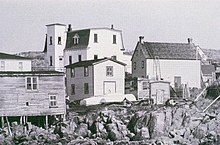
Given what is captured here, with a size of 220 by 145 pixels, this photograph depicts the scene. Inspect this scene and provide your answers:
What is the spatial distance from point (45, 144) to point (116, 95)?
5.97 metres

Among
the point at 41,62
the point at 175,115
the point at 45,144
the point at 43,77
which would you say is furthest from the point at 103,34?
the point at 45,144

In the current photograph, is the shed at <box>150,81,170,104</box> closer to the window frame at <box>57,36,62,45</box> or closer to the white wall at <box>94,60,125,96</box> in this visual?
the white wall at <box>94,60,125,96</box>

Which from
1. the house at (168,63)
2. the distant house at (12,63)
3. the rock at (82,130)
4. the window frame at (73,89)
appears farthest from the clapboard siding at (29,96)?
the house at (168,63)

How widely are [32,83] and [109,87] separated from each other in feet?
13.1

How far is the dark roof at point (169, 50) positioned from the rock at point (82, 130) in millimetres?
8502

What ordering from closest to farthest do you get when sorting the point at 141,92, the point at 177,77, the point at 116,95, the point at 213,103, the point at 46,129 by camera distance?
the point at 46,129, the point at 213,103, the point at 116,95, the point at 141,92, the point at 177,77

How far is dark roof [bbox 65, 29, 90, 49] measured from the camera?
2315 centimetres

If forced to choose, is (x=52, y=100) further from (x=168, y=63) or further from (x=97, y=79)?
(x=168, y=63)

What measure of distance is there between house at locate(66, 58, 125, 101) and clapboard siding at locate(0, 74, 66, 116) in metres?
2.66

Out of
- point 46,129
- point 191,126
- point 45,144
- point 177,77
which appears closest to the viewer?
point 45,144

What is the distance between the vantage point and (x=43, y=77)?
16.3m

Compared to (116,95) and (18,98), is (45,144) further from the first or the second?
(116,95)

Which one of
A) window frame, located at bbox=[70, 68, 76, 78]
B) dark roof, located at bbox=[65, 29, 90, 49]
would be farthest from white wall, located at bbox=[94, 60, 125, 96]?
dark roof, located at bbox=[65, 29, 90, 49]

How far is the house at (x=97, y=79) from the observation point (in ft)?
62.7
